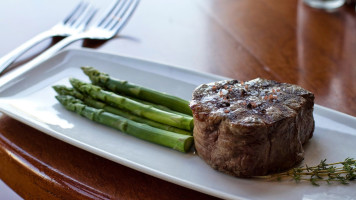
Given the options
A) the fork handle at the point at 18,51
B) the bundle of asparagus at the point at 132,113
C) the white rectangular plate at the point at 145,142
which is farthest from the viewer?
the fork handle at the point at 18,51

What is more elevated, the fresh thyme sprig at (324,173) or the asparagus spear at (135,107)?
the asparagus spear at (135,107)

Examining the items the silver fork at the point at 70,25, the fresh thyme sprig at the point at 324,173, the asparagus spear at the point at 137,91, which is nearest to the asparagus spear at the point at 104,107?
the asparagus spear at the point at 137,91

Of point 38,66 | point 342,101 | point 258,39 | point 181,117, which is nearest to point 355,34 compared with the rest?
point 258,39

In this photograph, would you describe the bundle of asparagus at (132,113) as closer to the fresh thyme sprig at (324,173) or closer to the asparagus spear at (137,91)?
the asparagus spear at (137,91)

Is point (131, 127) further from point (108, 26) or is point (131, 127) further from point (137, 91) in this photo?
point (108, 26)

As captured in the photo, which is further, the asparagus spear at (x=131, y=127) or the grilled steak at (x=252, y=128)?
the asparagus spear at (x=131, y=127)

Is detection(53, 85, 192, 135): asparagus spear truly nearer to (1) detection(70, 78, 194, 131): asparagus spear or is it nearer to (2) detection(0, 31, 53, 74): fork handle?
(1) detection(70, 78, 194, 131): asparagus spear

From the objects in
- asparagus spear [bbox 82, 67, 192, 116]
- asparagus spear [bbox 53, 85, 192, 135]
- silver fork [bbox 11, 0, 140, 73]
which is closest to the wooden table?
silver fork [bbox 11, 0, 140, 73]
